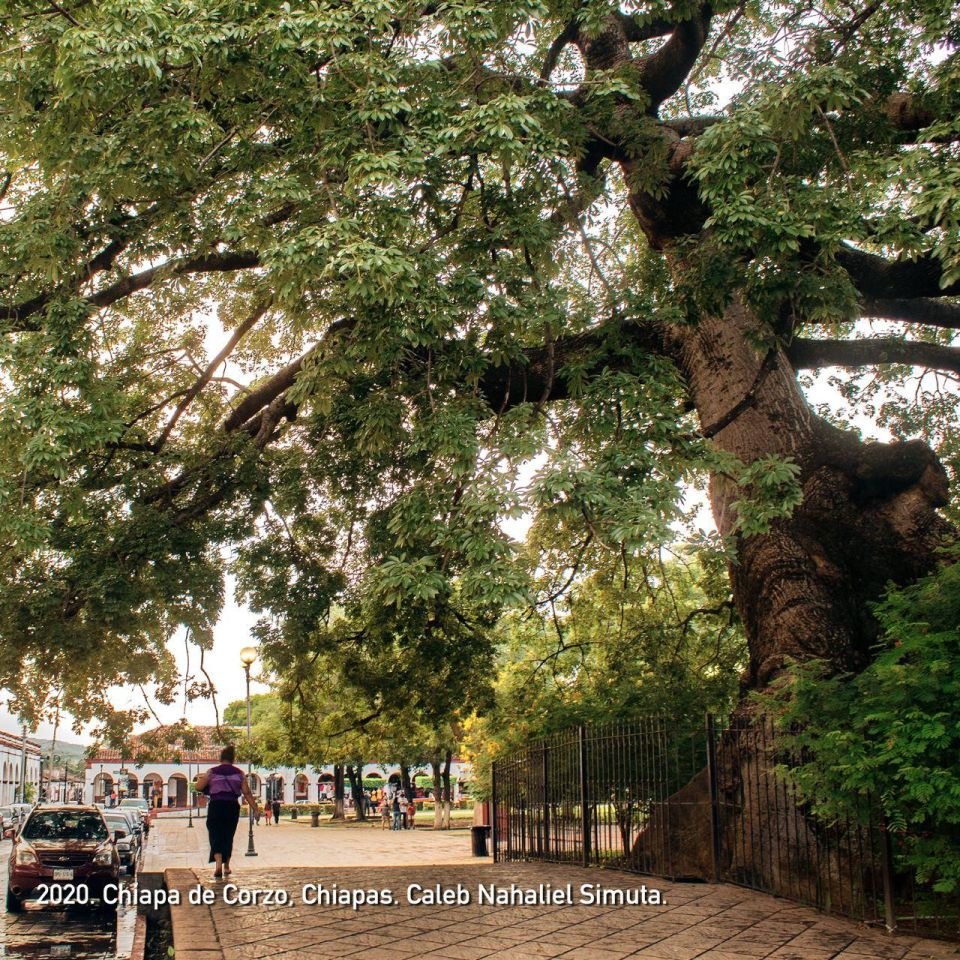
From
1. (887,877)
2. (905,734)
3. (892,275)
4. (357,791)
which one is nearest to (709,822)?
(887,877)

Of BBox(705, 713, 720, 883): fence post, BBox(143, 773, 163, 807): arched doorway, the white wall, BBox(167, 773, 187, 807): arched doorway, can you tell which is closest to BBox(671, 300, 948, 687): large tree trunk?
BBox(705, 713, 720, 883): fence post

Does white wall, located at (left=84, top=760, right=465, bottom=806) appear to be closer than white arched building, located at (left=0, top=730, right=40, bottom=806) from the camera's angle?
No

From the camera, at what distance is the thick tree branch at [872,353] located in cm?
1255

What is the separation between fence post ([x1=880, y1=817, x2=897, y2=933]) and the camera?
22.4 feet

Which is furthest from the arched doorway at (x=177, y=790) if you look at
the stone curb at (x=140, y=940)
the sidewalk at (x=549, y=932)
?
the sidewalk at (x=549, y=932)

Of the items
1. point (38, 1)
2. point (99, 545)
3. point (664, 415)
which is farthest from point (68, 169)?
point (664, 415)

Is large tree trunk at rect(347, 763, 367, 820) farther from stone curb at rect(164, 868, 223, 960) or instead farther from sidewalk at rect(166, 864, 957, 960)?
sidewalk at rect(166, 864, 957, 960)

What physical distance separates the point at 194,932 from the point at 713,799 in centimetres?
530

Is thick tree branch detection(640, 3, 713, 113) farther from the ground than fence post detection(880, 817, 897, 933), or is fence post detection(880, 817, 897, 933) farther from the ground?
thick tree branch detection(640, 3, 713, 113)

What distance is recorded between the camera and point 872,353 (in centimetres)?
1264

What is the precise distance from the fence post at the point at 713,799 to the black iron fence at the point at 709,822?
0.01 m

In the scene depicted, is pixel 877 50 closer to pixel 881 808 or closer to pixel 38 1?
pixel 881 808

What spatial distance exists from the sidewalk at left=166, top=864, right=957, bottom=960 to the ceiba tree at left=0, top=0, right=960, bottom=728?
2.51m

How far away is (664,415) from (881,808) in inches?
161
